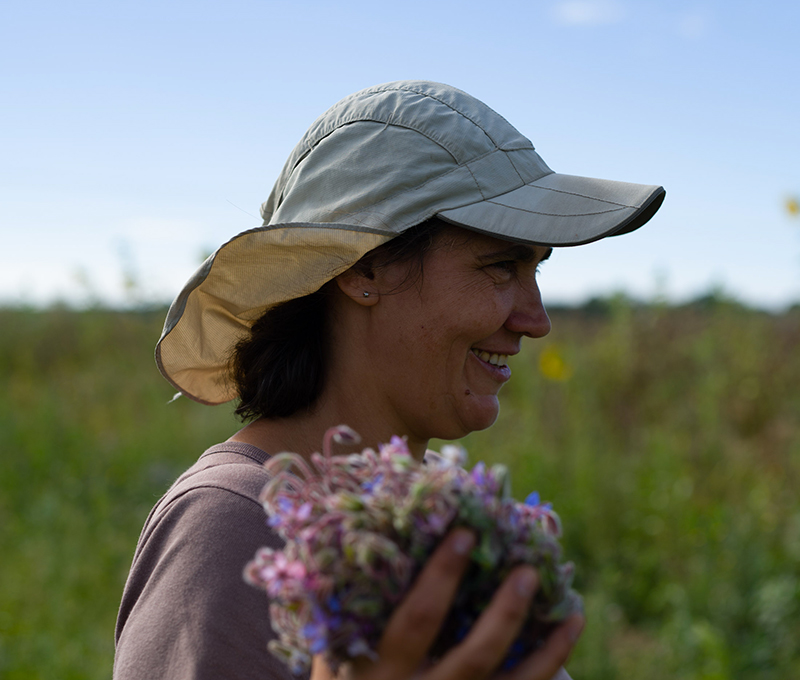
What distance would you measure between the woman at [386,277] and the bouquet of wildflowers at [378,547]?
1.70ft

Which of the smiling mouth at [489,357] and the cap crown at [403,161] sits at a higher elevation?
the cap crown at [403,161]

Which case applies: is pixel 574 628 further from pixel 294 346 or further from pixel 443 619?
pixel 294 346

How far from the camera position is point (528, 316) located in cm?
163

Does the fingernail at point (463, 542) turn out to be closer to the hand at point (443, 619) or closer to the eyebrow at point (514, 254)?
the hand at point (443, 619)

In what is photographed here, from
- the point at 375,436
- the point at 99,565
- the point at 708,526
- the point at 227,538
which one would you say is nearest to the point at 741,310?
the point at 708,526

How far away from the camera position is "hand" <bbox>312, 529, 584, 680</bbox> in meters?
0.72

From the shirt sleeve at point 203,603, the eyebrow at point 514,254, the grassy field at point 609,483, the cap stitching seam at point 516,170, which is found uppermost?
the cap stitching seam at point 516,170

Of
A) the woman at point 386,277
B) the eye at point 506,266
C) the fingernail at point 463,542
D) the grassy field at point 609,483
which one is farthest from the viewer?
the grassy field at point 609,483

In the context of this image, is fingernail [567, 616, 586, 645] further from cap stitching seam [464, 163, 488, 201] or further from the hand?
cap stitching seam [464, 163, 488, 201]

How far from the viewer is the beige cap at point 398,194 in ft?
4.82

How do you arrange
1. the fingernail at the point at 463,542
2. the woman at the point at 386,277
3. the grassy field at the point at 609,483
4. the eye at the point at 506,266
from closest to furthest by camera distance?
1. the fingernail at the point at 463,542
2. the woman at the point at 386,277
3. the eye at the point at 506,266
4. the grassy field at the point at 609,483

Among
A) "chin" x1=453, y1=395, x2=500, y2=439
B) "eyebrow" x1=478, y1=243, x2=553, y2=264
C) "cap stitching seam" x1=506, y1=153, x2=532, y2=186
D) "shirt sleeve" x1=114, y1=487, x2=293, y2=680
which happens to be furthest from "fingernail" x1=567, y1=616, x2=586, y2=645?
"cap stitching seam" x1=506, y1=153, x2=532, y2=186

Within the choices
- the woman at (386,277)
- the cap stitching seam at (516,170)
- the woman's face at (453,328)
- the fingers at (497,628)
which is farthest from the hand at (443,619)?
the cap stitching seam at (516,170)

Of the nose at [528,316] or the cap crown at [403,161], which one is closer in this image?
the cap crown at [403,161]
